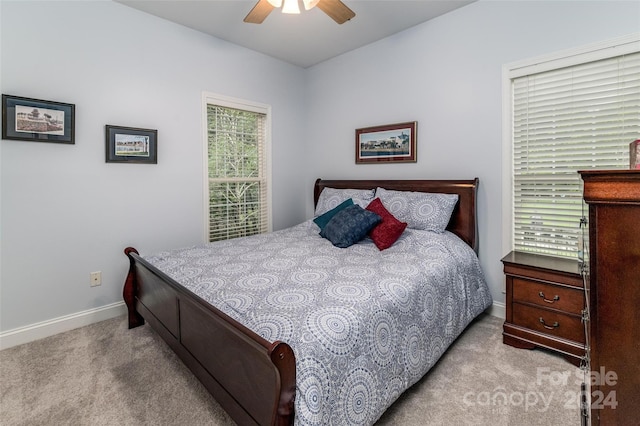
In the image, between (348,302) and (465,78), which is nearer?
(348,302)

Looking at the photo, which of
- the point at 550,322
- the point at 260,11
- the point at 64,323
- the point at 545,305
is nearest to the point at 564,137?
the point at 545,305

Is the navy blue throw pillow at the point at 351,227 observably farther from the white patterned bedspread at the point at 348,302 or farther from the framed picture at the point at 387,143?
the framed picture at the point at 387,143

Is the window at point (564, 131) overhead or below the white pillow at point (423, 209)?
overhead

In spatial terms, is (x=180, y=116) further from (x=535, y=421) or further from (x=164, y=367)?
(x=535, y=421)

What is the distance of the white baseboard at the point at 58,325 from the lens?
7.85 feet

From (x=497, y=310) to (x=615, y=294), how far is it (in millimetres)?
2345

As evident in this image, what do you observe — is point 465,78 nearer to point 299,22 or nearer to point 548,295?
point 299,22

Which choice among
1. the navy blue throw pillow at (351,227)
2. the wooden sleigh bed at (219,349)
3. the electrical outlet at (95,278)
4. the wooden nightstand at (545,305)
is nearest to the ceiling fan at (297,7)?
the navy blue throw pillow at (351,227)

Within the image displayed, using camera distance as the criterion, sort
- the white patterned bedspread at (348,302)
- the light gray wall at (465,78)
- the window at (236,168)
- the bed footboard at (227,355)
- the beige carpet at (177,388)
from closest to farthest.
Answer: the bed footboard at (227,355)
the white patterned bedspread at (348,302)
the beige carpet at (177,388)
the light gray wall at (465,78)
the window at (236,168)

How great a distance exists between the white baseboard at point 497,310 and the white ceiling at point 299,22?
8.79 feet

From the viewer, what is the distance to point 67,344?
241 cm

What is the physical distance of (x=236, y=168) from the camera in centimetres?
380

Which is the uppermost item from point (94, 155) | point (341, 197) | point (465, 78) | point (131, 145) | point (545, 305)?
Answer: point (465, 78)

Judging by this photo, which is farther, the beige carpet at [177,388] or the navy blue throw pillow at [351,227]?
the navy blue throw pillow at [351,227]
